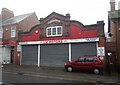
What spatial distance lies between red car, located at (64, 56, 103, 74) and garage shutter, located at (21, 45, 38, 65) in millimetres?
7861

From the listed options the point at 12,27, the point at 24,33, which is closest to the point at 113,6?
the point at 24,33

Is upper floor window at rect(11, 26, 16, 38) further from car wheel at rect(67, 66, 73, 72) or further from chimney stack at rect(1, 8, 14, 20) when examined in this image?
car wheel at rect(67, 66, 73, 72)

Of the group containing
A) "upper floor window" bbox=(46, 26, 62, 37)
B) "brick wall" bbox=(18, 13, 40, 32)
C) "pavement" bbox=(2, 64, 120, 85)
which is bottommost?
"pavement" bbox=(2, 64, 120, 85)

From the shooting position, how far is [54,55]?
2527 cm

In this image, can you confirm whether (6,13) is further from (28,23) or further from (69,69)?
(69,69)

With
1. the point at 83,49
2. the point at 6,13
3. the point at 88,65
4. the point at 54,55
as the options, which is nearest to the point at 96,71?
the point at 88,65

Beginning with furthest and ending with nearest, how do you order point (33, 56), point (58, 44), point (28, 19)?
point (28, 19), point (33, 56), point (58, 44)

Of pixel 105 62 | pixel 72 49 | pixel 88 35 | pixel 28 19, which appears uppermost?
pixel 28 19

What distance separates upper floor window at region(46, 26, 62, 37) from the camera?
83.6 feet

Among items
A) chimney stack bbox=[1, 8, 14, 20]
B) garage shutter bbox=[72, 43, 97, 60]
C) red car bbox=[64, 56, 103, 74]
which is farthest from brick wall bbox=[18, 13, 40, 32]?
red car bbox=[64, 56, 103, 74]

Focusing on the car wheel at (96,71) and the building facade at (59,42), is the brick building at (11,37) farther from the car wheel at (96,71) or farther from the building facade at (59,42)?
the car wheel at (96,71)

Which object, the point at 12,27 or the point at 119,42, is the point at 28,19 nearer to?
the point at 12,27

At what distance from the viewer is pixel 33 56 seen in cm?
2709

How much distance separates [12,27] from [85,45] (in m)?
14.4
